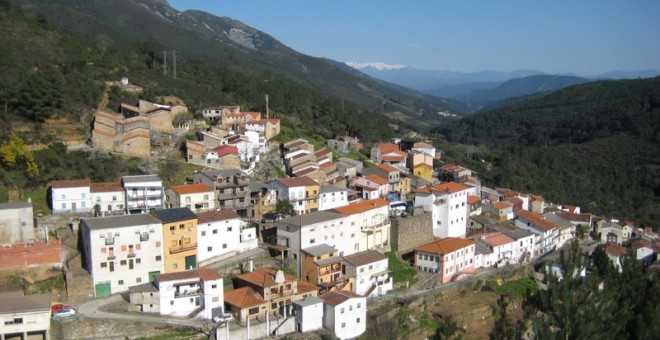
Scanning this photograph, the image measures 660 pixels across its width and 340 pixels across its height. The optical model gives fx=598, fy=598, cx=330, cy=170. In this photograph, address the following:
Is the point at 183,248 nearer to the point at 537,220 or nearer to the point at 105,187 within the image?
the point at 105,187

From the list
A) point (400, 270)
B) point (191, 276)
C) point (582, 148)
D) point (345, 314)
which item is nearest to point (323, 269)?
point (345, 314)

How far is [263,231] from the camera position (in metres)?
23.9

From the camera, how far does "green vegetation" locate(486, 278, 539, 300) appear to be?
25.6 meters

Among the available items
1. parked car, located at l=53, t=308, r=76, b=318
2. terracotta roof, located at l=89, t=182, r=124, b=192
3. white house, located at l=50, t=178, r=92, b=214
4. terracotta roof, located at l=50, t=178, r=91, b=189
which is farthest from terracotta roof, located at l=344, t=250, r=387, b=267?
terracotta roof, located at l=50, t=178, r=91, b=189

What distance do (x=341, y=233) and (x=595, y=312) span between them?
1168 centimetres

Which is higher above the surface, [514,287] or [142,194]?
[142,194]

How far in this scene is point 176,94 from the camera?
3834cm

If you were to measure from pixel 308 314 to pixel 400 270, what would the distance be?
6.26 meters

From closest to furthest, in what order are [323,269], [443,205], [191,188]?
[323,269] < [191,188] < [443,205]

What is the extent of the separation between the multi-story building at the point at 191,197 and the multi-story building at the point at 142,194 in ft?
1.44

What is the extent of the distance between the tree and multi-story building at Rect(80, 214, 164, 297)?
4.22m

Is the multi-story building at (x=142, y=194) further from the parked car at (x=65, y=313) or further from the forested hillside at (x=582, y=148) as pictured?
the forested hillside at (x=582, y=148)

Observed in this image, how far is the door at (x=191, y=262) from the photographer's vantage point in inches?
812

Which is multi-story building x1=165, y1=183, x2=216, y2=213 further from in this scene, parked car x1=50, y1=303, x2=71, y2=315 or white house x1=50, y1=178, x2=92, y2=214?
parked car x1=50, y1=303, x2=71, y2=315
